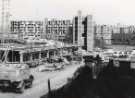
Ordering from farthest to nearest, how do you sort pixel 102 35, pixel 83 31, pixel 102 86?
pixel 102 35 < pixel 83 31 < pixel 102 86

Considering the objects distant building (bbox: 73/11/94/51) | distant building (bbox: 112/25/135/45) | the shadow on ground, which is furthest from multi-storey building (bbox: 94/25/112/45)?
the shadow on ground

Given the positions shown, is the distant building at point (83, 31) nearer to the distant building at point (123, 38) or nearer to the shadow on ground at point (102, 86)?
the distant building at point (123, 38)

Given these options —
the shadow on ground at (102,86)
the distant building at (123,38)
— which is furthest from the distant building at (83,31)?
the shadow on ground at (102,86)

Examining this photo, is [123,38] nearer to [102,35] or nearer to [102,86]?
[102,35]

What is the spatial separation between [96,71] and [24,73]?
1753mm

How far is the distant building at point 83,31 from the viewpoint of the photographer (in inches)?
662

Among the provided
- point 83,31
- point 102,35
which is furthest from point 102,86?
point 102,35

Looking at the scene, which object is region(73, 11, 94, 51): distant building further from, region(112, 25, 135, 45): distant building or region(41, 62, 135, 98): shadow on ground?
region(41, 62, 135, 98): shadow on ground

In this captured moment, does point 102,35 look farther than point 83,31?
Yes

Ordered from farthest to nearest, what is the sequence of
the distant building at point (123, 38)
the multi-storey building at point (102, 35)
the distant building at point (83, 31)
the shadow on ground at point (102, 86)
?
the multi-storey building at point (102, 35), the distant building at point (83, 31), the distant building at point (123, 38), the shadow on ground at point (102, 86)

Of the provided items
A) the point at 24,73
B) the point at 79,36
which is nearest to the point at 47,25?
the point at 79,36

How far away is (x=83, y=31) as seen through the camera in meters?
20.1

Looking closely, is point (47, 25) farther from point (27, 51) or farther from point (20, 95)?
point (20, 95)

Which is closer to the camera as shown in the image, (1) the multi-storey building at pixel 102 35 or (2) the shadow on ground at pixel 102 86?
(2) the shadow on ground at pixel 102 86
